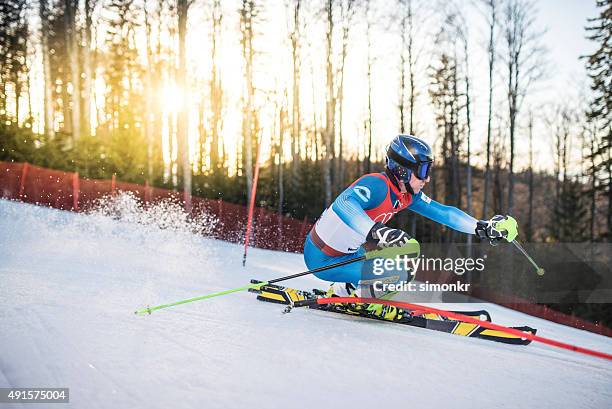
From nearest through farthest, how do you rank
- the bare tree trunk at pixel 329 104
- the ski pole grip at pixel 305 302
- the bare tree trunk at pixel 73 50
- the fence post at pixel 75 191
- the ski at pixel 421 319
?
the ski at pixel 421 319 < the ski pole grip at pixel 305 302 < the fence post at pixel 75 191 < the bare tree trunk at pixel 73 50 < the bare tree trunk at pixel 329 104

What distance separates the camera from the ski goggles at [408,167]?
325 centimetres

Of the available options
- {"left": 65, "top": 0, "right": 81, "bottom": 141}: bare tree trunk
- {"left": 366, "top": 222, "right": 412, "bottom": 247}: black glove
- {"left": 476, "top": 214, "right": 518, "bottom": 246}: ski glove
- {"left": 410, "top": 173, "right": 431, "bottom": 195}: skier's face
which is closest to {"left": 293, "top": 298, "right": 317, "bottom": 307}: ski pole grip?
{"left": 366, "top": 222, "right": 412, "bottom": 247}: black glove

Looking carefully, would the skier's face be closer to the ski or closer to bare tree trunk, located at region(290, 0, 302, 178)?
the ski

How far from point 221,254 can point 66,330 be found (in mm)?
5165

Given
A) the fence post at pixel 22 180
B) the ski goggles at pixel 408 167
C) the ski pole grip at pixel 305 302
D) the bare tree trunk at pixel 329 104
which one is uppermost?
the bare tree trunk at pixel 329 104

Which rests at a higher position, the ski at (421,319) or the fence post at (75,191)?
the fence post at (75,191)

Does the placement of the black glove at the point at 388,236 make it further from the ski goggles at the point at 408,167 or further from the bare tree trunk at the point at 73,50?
the bare tree trunk at the point at 73,50

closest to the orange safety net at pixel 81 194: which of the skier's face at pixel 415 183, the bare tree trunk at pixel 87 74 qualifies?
the bare tree trunk at pixel 87 74

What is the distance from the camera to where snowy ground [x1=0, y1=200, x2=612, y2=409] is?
205 cm

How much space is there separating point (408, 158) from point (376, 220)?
0.56m

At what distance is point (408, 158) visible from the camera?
322 cm

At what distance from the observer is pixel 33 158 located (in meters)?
11.5

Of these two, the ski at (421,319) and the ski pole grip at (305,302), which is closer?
the ski at (421,319)

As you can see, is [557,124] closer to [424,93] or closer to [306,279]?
[424,93]
